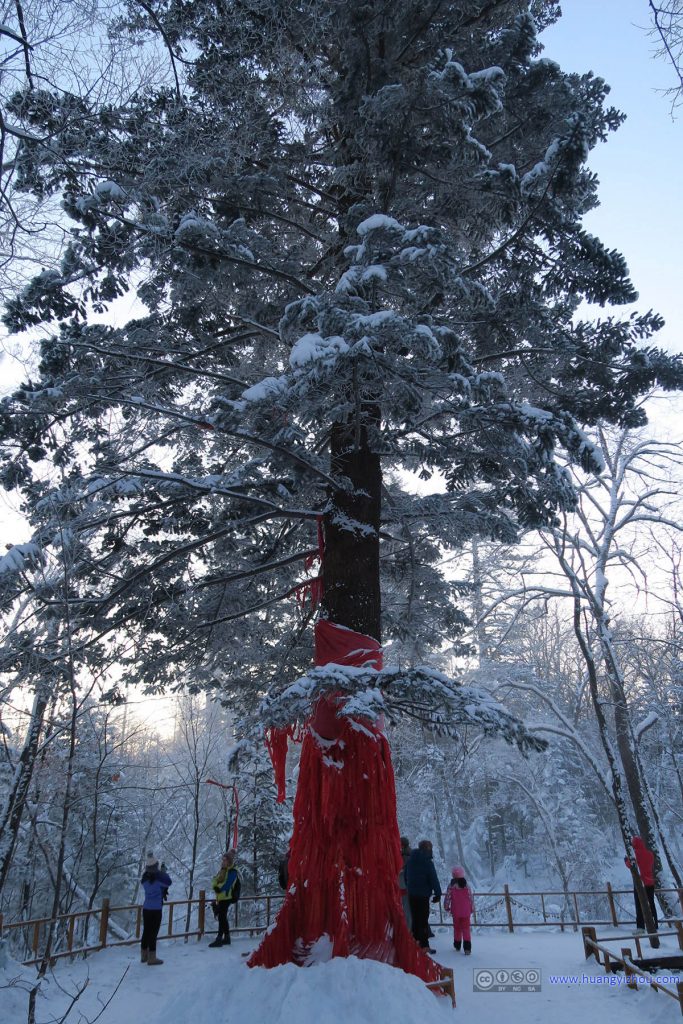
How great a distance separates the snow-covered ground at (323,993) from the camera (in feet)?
13.0

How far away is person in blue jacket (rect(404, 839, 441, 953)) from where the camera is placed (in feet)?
26.5

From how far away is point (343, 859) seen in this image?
5.04 meters

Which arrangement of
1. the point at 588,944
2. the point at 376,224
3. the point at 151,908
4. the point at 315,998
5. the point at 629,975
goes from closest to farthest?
the point at 315,998, the point at 376,224, the point at 629,975, the point at 151,908, the point at 588,944

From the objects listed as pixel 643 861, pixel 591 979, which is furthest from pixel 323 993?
pixel 643 861

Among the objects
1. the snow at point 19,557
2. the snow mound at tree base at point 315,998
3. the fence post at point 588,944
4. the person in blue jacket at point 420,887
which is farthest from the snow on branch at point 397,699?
the fence post at point 588,944

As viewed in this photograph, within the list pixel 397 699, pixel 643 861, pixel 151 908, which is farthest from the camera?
pixel 643 861

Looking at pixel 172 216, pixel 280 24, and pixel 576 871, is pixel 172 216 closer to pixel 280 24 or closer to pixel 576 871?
pixel 280 24

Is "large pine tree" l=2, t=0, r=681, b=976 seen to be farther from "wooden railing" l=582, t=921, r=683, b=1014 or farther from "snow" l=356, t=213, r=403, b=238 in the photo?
"wooden railing" l=582, t=921, r=683, b=1014

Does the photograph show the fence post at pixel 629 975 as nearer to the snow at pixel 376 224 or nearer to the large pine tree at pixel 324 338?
the large pine tree at pixel 324 338

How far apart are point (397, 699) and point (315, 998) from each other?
73.9 inches

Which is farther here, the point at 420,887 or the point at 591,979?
the point at 420,887

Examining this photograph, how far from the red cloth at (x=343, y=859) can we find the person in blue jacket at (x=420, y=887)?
2.72 m

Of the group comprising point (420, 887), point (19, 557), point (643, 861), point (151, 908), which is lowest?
point (151, 908)

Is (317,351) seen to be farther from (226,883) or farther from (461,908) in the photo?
(461,908)
